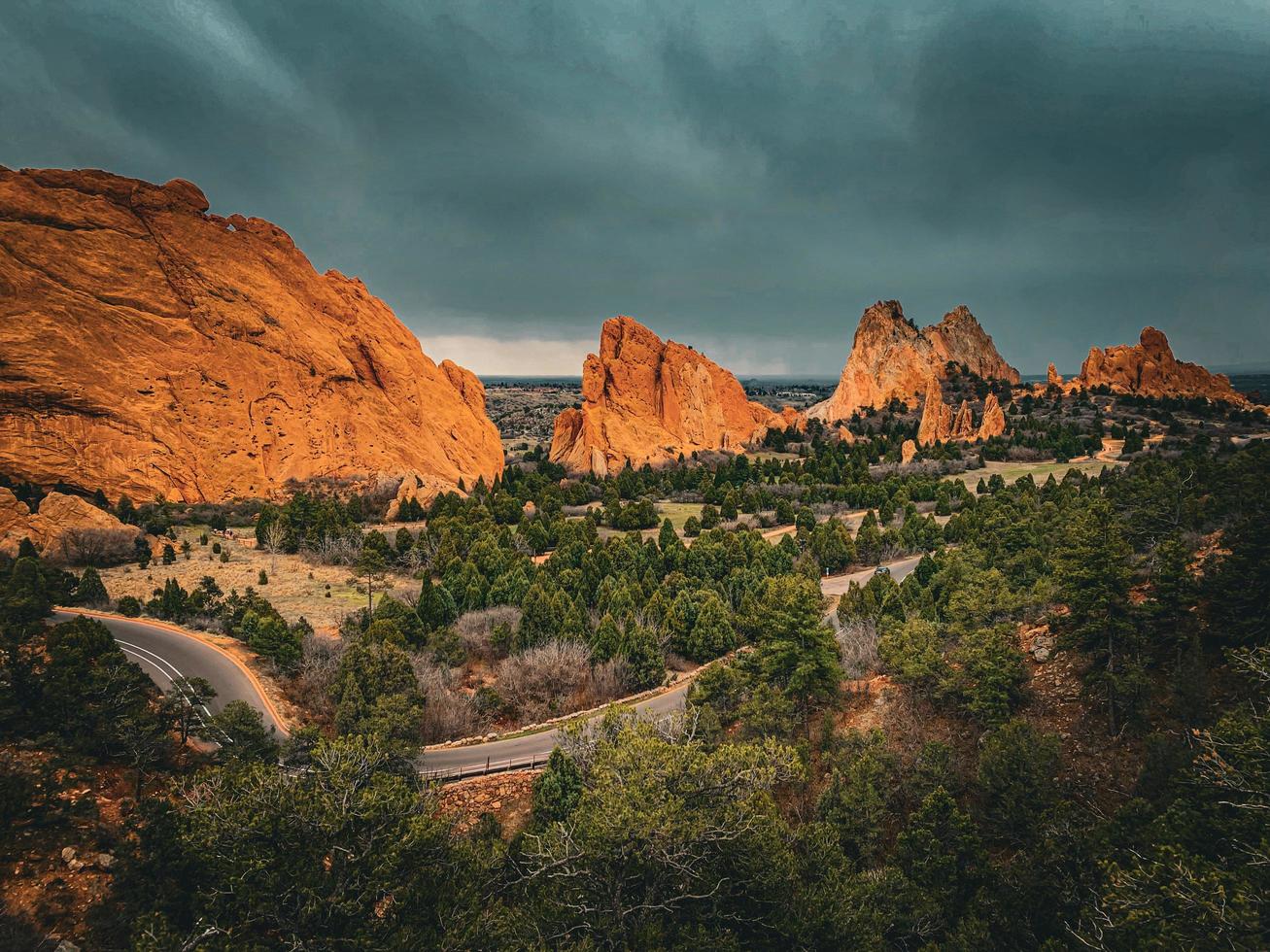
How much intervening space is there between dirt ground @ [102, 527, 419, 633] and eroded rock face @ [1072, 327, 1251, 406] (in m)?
140

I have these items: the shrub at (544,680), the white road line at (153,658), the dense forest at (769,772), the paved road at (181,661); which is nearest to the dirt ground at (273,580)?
the dense forest at (769,772)

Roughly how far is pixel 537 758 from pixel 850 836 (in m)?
11.9

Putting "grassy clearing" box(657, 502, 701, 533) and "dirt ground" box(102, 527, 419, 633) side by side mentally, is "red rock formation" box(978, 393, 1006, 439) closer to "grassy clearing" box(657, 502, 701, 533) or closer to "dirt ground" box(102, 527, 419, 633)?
"grassy clearing" box(657, 502, 701, 533)

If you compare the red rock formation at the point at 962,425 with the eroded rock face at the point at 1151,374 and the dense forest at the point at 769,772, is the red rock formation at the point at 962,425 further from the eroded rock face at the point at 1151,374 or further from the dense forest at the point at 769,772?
the dense forest at the point at 769,772

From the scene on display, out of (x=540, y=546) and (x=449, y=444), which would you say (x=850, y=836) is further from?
(x=449, y=444)

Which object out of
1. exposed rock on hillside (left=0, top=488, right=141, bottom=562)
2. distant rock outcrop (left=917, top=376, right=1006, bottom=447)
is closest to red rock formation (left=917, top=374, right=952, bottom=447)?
distant rock outcrop (left=917, top=376, right=1006, bottom=447)

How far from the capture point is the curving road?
23.3 meters

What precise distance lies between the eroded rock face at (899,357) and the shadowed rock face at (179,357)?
→ 94.1 m

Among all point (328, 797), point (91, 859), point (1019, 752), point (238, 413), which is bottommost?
point (91, 859)

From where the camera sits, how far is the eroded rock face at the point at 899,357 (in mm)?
134875

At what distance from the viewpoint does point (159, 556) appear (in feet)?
142

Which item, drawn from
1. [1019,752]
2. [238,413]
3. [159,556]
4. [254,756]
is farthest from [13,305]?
[1019,752]

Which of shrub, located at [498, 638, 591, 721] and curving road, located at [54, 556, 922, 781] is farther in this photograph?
shrub, located at [498, 638, 591, 721]

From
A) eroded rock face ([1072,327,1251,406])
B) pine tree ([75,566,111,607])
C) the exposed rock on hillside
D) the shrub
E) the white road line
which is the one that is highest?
eroded rock face ([1072,327,1251,406])
